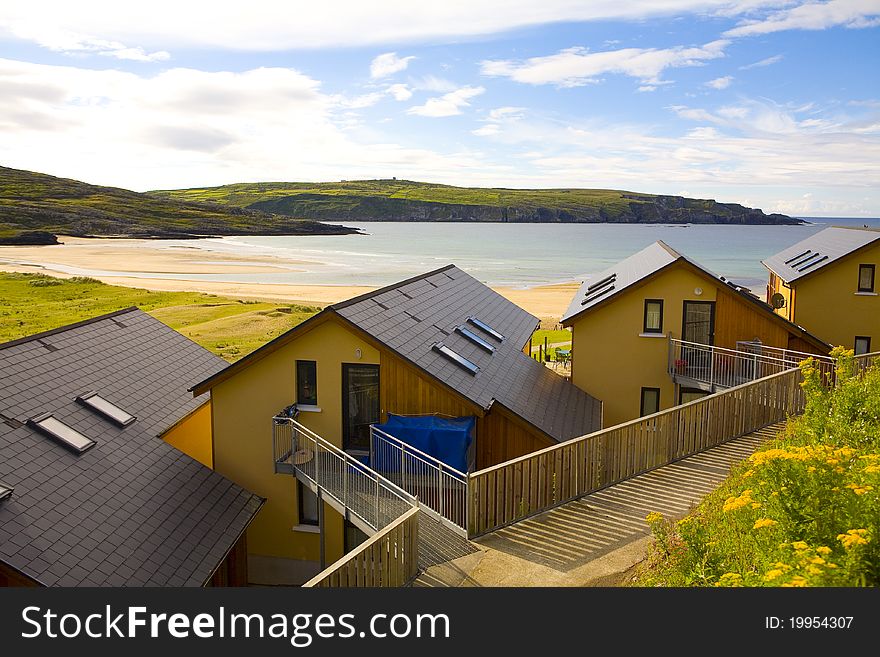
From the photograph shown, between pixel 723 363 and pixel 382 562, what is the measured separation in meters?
16.5

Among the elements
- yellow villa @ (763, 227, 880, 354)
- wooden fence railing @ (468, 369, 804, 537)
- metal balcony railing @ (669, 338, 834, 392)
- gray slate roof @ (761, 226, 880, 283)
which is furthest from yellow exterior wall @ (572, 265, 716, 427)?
gray slate roof @ (761, 226, 880, 283)

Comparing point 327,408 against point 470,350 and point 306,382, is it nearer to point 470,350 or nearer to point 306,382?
point 306,382

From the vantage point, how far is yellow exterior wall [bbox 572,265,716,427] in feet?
79.2

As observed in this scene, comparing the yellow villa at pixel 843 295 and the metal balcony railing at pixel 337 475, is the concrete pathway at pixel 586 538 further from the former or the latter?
the yellow villa at pixel 843 295

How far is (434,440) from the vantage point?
1633 centimetres

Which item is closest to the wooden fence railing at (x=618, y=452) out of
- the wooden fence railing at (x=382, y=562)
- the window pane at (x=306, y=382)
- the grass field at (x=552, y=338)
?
the wooden fence railing at (x=382, y=562)

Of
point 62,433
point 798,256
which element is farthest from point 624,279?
point 62,433

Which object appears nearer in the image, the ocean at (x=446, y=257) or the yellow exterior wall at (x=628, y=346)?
the yellow exterior wall at (x=628, y=346)

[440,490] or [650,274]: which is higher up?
[650,274]

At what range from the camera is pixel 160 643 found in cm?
580

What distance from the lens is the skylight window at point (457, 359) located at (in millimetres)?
18891

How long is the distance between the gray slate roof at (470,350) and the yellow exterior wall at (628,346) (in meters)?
0.84

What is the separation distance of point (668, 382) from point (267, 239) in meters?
173

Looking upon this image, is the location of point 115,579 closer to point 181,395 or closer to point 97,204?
point 181,395
